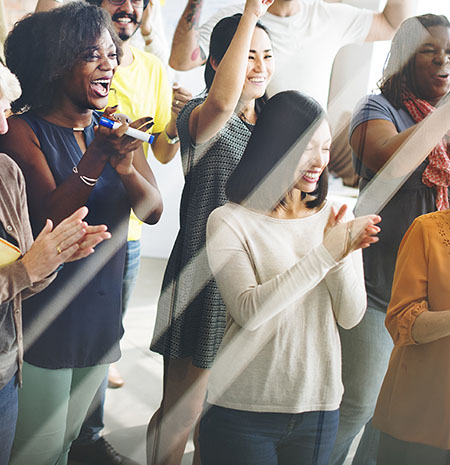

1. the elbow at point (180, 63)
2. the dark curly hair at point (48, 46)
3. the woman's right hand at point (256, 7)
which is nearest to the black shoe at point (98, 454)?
the dark curly hair at point (48, 46)

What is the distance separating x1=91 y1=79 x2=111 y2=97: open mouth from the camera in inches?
48.5

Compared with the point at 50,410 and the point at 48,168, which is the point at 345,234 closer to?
the point at 48,168

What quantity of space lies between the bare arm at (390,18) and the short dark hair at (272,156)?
0.87 feet

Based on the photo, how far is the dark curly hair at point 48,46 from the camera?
121 cm

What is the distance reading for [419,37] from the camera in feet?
4.16

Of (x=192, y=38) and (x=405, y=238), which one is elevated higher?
(x=192, y=38)

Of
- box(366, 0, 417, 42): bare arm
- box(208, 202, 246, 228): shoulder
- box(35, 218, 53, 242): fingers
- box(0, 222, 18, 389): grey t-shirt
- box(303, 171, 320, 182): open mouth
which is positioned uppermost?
box(366, 0, 417, 42): bare arm

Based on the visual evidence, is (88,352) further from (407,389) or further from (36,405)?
(407,389)

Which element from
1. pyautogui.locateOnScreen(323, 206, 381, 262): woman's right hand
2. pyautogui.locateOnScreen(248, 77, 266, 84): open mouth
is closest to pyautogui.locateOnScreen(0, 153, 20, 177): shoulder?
pyautogui.locateOnScreen(248, 77, 266, 84): open mouth

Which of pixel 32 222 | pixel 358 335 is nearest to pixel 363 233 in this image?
pixel 358 335

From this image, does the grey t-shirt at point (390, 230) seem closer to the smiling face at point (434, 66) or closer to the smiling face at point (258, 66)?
the smiling face at point (434, 66)

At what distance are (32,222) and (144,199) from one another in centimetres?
25

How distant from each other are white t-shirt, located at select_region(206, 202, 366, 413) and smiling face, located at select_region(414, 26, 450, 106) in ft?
1.21

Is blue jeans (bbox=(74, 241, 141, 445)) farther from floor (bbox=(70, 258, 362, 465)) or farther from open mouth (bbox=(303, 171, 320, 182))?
open mouth (bbox=(303, 171, 320, 182))
